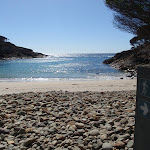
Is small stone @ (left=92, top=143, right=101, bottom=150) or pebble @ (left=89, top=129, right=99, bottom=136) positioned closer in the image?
small stone @ (left=92, top=143, right=101, bottom=150)

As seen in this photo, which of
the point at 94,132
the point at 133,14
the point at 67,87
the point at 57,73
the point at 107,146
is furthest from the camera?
the point at 57,73

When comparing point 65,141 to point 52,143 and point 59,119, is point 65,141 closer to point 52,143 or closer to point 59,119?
point 52,143

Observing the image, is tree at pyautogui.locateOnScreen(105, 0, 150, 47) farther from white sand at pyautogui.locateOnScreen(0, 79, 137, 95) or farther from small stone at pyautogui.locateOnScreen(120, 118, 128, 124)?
small stone at pyautogui.locateOnScreen(120, 118, 128, 124)

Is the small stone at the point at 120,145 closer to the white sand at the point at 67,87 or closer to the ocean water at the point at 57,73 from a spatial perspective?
the white sand at the point at 67,87

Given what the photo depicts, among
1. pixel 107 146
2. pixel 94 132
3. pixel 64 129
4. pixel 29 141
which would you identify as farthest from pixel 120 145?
pixel 29 141

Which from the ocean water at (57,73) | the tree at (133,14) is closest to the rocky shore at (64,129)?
the tree at (133,14)

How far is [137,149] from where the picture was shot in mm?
2324

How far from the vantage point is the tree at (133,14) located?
10.6 meters

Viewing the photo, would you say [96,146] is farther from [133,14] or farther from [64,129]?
[133,14]

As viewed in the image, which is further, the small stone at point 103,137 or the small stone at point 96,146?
the small stone at point 103,137

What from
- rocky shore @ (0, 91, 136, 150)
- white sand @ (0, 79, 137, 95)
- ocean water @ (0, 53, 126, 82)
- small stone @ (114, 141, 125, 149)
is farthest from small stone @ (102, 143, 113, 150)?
ocean water @ (0, 53, 126, 82)

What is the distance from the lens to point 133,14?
11.1m

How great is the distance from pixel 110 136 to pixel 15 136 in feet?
6.71

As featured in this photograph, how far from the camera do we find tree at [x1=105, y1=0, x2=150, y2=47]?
1059cm
